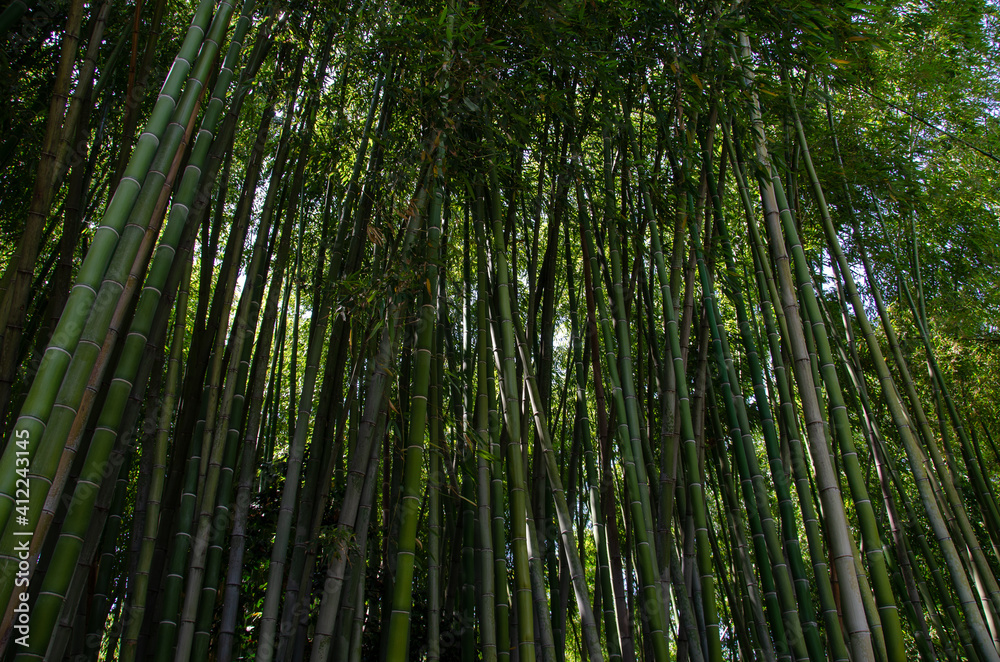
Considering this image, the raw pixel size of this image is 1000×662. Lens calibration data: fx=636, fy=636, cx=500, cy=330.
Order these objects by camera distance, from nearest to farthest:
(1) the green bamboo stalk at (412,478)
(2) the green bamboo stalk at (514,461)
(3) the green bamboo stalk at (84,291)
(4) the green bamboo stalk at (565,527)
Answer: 1. (3) the green bamboo stalk at (84,291)
2. (1) the green bamboo stalk at (412,478)
3. (2) the green bamboo stalk at (514,461)
4. (4) the green bamboo stalk at (565,527)

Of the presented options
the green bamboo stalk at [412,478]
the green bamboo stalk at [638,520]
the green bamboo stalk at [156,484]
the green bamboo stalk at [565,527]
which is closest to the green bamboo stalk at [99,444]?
the green bamboo stalk at [156,484]

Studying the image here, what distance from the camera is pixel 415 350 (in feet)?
6.81

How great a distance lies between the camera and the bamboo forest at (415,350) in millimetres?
1522

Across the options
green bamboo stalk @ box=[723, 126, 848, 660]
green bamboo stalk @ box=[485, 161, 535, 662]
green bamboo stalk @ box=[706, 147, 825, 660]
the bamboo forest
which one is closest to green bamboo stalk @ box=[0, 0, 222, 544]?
the bamboo forest

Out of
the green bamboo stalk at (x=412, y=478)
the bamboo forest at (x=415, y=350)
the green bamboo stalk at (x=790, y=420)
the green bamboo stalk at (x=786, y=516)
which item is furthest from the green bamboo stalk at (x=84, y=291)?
the green bamboo stalk at (x=786, y=516)

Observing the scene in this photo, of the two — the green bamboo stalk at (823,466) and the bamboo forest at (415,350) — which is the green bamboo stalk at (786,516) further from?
the green bamboo stalk at (823,466)

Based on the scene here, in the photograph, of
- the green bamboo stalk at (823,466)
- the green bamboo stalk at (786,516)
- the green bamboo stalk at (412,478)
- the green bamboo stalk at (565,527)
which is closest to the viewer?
the green bamboo stalk at (823,466)

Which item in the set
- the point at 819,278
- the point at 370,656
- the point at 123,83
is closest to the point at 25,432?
the point at 123,83

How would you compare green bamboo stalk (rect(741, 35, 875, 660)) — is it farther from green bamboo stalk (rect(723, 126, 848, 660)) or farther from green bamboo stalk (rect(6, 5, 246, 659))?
green bamboo stalk (rect(6, 5, 246, 659))

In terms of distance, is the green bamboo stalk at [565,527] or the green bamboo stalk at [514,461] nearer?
the green bamboo stalk at [514,461]

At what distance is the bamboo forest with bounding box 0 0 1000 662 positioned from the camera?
1.52 metres

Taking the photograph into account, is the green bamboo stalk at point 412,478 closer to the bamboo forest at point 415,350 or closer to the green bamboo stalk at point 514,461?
the bamboo forest at point 415,350

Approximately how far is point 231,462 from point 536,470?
3.71 feet

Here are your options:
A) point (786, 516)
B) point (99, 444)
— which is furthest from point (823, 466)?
point (99, 444)
